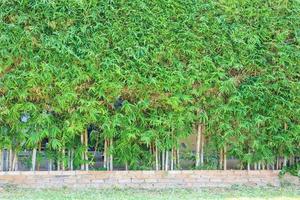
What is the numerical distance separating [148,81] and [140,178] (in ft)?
5.22

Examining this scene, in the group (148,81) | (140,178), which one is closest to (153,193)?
(140,178)

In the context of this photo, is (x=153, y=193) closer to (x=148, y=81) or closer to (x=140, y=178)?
(x=140, y=178)

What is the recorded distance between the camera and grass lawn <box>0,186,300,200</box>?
5.62m

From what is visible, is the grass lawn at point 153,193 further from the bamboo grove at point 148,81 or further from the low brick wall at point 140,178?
the bamboo grove at point 148,81

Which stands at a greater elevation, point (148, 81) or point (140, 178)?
point (148, 81)

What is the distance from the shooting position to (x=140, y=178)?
6.44 meters

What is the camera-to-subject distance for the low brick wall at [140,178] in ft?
20.4

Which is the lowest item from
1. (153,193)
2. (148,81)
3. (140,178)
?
(153,193)

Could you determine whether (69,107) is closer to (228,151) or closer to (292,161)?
(228,151)

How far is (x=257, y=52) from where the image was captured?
6465 mm

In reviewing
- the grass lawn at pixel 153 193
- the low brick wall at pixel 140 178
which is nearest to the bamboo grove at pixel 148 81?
the low brick wall at pixel 140 178

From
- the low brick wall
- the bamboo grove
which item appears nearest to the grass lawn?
the low brick wall

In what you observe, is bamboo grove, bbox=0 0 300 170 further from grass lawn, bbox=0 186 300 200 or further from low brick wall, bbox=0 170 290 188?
grass lawn, bbox=0 186 300 200

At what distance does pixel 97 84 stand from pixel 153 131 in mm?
1135
